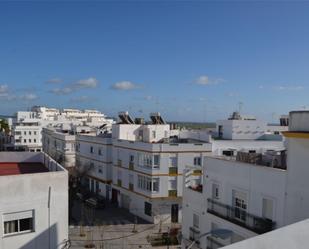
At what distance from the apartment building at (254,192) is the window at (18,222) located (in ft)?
22.9

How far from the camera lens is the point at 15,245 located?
12539 mm

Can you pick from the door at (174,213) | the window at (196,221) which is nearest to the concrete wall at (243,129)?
the door at (174,213)

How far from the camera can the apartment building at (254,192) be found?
46.7 feet

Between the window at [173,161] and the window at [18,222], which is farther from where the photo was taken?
the window at [173,161]

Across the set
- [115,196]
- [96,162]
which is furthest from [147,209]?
[96,162]

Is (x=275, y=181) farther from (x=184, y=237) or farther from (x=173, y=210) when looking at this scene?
(x=173, y=210)

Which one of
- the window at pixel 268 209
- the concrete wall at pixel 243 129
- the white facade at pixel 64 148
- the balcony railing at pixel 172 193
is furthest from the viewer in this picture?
the white facade at pixel 64 148

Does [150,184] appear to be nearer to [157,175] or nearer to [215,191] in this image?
[157,175]

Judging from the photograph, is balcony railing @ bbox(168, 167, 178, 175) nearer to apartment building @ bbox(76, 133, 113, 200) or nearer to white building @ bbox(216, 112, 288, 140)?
white building @ bbox(216, 112, 288, 140)

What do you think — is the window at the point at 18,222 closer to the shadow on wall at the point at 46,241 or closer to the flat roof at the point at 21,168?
the shadow on wall at the point at 46,241

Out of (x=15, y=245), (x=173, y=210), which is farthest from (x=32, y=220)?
(x=173, y=210)

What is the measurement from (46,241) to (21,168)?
5855mm

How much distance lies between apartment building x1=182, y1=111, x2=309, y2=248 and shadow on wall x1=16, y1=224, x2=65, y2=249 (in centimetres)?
593

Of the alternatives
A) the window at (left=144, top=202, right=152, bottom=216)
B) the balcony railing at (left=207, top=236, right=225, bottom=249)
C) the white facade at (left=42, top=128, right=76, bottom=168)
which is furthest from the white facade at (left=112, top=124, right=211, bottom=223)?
the white facade at (left=42, top=128, right=76, bottom=168)
